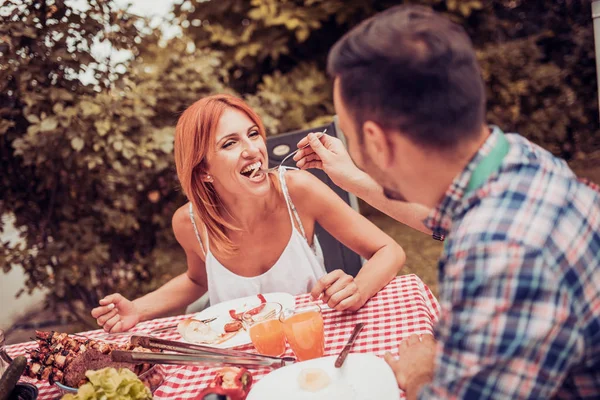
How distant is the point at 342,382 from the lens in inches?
47.6

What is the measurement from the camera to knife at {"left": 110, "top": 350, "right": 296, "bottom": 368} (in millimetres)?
1213

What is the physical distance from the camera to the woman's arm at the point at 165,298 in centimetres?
188

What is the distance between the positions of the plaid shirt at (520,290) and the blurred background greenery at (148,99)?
3.01m

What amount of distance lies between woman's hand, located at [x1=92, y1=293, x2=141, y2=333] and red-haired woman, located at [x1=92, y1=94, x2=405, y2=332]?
0.02 meters

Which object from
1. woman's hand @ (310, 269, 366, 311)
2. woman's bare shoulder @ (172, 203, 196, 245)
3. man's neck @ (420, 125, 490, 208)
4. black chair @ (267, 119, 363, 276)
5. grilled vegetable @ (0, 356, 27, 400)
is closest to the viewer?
man's neck @ (420, 125, 490, 208)

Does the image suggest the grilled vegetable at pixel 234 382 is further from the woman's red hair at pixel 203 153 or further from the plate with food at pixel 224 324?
the woman's red hair at pixel 203 153

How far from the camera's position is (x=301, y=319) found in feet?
4.61

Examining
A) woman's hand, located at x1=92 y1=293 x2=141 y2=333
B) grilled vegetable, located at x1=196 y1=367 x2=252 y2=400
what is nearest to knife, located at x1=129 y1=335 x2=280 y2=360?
grilled vegetable, located at x1=196 y1=367 x2=252 y2=400

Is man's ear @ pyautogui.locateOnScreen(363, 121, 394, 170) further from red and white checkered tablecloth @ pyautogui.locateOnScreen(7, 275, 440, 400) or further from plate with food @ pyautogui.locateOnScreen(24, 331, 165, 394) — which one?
plate with food @ pyautogui.locateOnScreen(24, 331, 165, 394)

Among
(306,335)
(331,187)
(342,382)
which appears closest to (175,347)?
(306,335)

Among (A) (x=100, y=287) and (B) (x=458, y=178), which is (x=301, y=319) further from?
(A) (x=100, y=287)

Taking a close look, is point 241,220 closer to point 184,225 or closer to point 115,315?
point 184,225

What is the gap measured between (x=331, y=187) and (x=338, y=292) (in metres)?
1.00

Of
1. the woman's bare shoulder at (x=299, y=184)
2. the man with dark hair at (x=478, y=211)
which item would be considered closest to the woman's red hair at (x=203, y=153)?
the woman's bare shoulder at (x=299, y=184)
